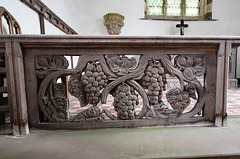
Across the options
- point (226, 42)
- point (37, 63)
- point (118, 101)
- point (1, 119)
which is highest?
point (226, 42)

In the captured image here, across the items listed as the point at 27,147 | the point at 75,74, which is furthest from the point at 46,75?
the point at 27,147

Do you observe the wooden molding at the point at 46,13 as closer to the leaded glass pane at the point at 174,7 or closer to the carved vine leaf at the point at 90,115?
the carved vine leaf at the point at 90,115

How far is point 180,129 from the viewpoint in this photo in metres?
1.38

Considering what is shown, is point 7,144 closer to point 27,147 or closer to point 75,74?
point 27,147

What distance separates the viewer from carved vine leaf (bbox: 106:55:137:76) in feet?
4.47

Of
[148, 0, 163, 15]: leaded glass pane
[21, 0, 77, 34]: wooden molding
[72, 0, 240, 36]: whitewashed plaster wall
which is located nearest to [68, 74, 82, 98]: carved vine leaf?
[21, 0, 77, 34]: wooden molding

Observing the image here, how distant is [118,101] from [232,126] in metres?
1.26

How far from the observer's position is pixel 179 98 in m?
1.42

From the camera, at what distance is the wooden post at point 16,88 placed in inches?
48.3

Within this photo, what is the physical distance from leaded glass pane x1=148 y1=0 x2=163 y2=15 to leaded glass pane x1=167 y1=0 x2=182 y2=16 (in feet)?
1.54

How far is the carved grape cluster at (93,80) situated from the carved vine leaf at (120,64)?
12 centimetres

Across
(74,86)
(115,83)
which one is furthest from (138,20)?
(74,86)

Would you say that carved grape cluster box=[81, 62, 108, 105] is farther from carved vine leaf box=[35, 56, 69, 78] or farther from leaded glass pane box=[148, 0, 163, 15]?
leaded glass pane box=[148, 0, 163, 15]

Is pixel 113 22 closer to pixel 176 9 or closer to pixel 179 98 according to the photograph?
pixel 176 9
